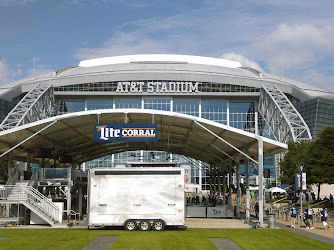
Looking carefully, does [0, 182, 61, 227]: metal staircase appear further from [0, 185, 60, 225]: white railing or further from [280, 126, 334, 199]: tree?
[280, 126, 334, 199]: tree

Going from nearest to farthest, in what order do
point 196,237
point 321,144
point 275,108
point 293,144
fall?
1. point 196,237
2. point 321,144
3. point 293,144
4. point 275,108

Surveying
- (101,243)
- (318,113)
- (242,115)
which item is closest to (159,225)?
(101,243)

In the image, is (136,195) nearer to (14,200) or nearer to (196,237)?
(196,237)

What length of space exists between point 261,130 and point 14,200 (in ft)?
203

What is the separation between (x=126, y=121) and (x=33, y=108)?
5207 centimetres

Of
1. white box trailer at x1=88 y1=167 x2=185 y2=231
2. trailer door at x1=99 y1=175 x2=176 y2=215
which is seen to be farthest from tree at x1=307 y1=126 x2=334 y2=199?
trailer door at x1=99 y1=175 x2=176 y2=215

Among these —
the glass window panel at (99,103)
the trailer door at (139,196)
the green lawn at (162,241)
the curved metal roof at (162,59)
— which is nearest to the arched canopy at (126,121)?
the trailer door at (139,196)

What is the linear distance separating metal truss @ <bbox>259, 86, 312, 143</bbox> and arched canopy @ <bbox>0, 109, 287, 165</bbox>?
33620 millimetres

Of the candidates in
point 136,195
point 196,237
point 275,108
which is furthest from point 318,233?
point 275,108

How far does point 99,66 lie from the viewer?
9969cm

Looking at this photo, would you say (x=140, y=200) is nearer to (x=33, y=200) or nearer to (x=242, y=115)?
(x=33, y=200)

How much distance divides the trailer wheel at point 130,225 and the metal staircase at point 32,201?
7407mm

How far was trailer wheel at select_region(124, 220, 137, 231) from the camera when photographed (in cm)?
2709

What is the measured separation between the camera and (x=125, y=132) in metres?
32.4
